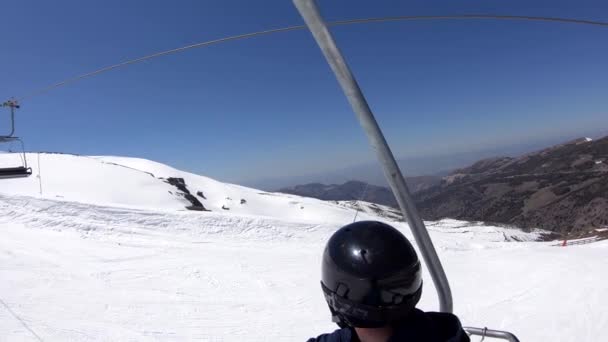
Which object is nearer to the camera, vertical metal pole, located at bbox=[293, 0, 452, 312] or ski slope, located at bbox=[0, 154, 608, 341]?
vertical metal pole, located at bbox=[293, 0, 452, 312]

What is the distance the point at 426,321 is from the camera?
162cm

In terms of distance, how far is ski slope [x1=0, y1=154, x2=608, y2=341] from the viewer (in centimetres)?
958

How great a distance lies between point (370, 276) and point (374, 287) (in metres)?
0.06

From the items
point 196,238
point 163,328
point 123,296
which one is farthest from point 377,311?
point 196,238

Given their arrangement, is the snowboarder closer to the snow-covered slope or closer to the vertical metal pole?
the vertical metal pole

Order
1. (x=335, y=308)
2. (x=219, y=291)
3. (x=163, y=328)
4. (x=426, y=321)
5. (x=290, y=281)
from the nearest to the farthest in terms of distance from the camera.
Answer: (x=426, y=321) → (x=335, y=308) → (x=163, y=328) → (x=219, y=291) → (x=290, y=281)

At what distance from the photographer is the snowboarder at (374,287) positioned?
171cm

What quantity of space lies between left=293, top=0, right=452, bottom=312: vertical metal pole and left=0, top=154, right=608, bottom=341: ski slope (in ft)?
24.3

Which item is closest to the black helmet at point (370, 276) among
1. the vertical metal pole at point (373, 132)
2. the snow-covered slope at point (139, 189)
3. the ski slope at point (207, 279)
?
the vertical metal pole at point (373, 132)

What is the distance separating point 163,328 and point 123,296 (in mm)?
2780

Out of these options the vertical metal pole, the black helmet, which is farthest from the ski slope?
the black helmet

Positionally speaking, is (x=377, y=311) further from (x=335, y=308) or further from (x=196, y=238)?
(x=196, y=238)

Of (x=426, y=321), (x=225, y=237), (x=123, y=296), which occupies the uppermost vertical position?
(x=426, y=321)

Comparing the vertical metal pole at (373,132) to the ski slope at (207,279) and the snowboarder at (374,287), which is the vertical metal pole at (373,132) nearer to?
the snowboarder at (374,287)
